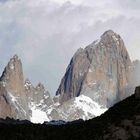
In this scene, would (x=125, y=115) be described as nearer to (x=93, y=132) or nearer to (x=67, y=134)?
(x=93, y=132)

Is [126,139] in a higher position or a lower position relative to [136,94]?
lower

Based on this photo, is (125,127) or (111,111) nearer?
(125,127)

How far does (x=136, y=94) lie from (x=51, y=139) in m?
25.5

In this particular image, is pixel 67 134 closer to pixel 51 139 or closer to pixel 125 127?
pixel 51 139

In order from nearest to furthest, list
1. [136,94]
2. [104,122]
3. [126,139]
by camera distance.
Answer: [126,139]
[104,122]
[136,94]

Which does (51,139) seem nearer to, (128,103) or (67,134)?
(67,134)

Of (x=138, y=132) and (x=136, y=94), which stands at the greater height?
(x=136, y=94)

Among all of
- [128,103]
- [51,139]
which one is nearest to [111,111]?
[128,103]

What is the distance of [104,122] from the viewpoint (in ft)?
611

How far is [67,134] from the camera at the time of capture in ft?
649

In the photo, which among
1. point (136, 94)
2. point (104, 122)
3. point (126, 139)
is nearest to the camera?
point (126, 139)

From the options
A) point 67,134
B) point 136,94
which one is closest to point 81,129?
point 67,134

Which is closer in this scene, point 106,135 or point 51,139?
point 106,135

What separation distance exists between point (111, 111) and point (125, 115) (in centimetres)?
1401
